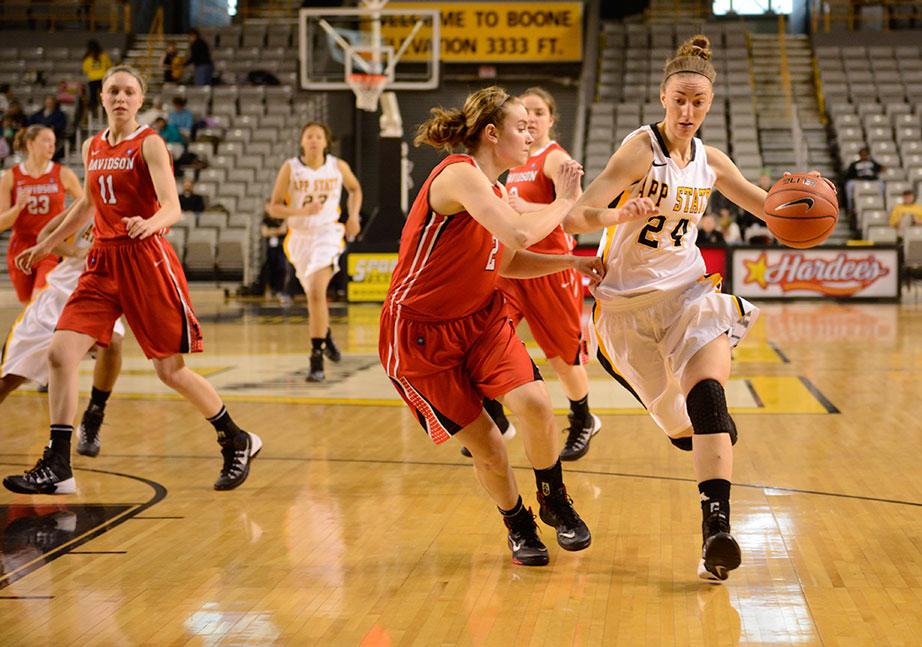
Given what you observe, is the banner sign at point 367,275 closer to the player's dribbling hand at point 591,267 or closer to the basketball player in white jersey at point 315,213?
the basketball player in white jersey at point 315,213

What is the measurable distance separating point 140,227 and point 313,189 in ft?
→ 14.7

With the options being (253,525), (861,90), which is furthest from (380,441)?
(861,90)

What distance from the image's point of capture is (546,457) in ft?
13.6

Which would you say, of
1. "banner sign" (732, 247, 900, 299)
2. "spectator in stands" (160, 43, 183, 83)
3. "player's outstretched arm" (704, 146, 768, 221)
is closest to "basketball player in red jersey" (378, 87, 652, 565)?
"player's outstretched arm" (704, 146, 768, 221)

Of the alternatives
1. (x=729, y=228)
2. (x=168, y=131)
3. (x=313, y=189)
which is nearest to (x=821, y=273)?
(x=729, y=228)

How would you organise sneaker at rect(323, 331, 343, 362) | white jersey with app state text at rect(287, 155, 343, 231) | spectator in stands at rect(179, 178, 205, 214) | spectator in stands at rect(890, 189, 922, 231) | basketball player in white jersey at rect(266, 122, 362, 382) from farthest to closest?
spectator in stands at rect(179, 178, 205, 214), spectator in stands at rect(890, 189, 922, 231), sneaker at rect(323, 331, 343, 362), white jersey with app state text at rect(287, 155, 343, 231), basketball player in white jersey at rect(266, 122, 362, 382)

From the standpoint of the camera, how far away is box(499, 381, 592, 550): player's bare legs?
3.97 m

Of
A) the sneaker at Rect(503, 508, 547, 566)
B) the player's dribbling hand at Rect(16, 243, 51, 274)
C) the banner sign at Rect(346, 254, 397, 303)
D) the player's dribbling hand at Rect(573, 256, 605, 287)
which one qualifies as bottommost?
the banner sign at Rect(346, 254, 397, 303)

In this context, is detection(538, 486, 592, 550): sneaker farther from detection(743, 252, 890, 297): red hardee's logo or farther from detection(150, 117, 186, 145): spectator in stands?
detection(150, 117, 186, 145): spectator in stands

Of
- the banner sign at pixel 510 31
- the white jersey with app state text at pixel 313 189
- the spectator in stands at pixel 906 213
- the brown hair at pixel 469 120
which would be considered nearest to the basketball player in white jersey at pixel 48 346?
the brown hair at pixel 469 120

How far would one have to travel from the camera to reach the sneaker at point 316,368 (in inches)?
345

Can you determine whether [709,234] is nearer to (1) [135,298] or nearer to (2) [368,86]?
(2) [368,86]

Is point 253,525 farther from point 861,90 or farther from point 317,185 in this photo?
Answer: point 861,90

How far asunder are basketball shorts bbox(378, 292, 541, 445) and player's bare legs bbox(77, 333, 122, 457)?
7.77ft
